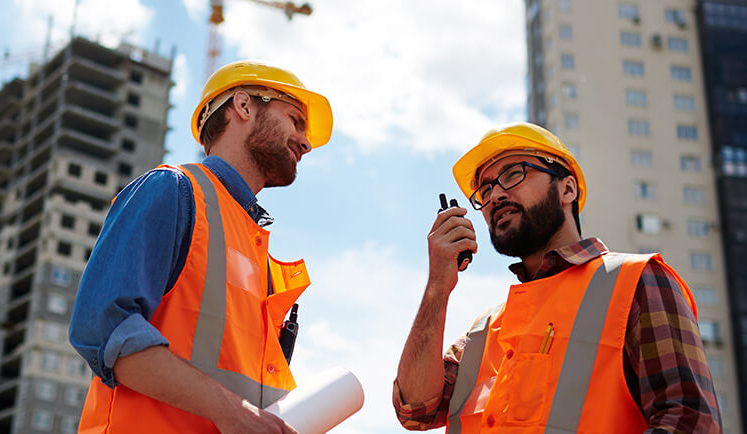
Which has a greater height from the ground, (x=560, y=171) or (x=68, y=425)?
(x=68, y=425)

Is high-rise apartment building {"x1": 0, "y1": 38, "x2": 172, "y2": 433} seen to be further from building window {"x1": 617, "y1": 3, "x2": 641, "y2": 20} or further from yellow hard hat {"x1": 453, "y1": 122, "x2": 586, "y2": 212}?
Result: yellow hard hat {"x1": 453, "y1": 122, "x2": 586, "y2": 212}

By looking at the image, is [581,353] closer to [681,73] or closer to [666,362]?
[666,362]

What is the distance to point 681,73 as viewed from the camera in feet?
211

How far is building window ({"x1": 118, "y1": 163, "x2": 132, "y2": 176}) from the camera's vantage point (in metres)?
76.7

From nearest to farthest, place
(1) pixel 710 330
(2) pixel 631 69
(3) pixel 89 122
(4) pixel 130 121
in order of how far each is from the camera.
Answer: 1. (1) pixel 710 330
2. (2) pixel 631 69
3. (3) pixel 89 122
4. (4) pixel 130 121

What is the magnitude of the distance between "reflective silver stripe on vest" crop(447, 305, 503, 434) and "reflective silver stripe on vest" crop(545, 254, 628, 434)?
2.34ft

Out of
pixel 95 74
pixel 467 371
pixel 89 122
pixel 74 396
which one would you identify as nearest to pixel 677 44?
pixel 89 122

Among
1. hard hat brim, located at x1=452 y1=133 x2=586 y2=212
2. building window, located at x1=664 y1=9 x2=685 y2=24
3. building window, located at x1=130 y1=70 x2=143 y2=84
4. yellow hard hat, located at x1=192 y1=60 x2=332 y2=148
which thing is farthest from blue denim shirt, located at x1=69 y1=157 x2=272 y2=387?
building window, located at x1=130 y1=70 x2=143 y2=84

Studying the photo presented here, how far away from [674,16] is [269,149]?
2628 inches

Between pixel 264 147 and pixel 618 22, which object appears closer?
pixel 264 147

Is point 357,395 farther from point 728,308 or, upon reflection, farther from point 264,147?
point 728,308

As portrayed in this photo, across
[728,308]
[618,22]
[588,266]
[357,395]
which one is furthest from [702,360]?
[618,22]

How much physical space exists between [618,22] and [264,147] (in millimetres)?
63569

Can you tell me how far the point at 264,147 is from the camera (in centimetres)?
473
